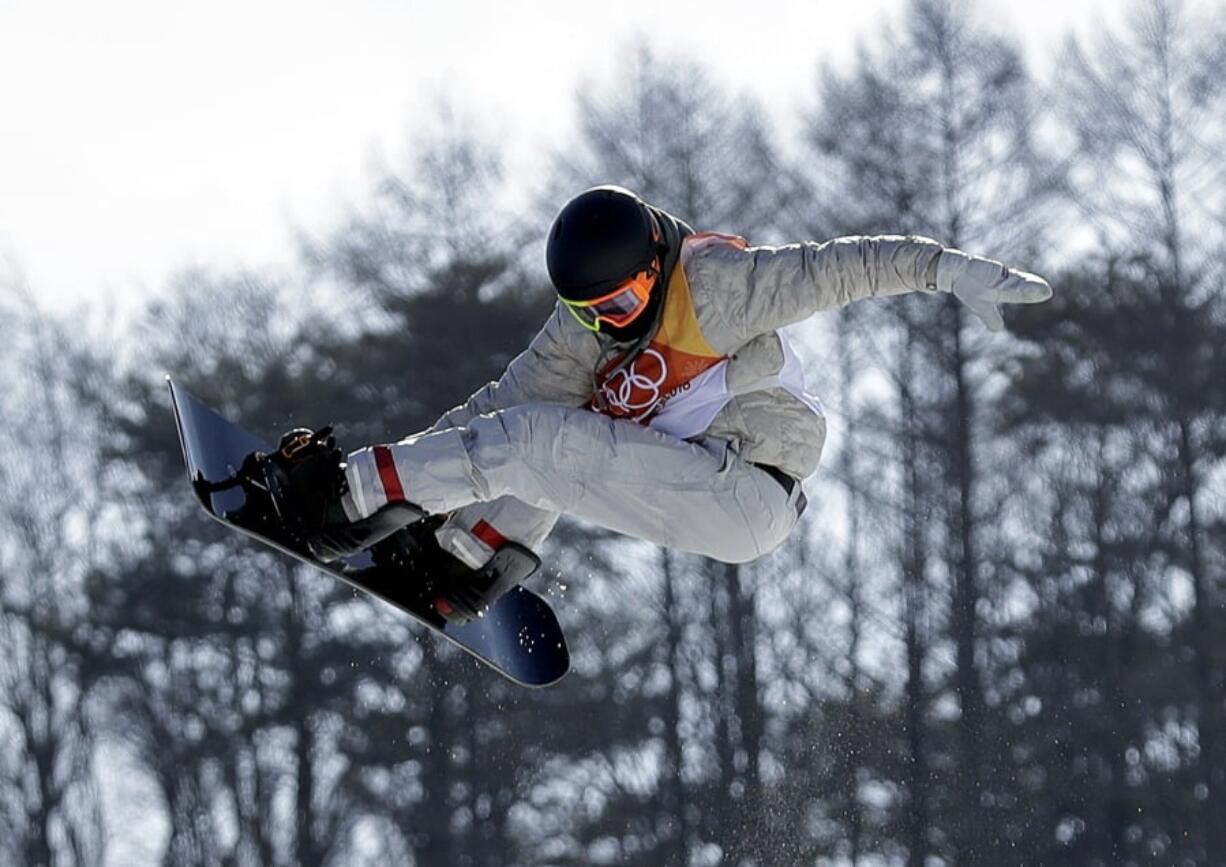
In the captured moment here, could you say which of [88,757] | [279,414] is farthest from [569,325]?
[88,757]

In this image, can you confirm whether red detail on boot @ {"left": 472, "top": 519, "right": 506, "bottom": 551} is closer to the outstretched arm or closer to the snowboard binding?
the snowboard binding

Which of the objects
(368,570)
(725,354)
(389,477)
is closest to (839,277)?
(725,354)

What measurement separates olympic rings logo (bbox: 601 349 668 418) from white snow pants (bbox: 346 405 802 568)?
10 centimetres

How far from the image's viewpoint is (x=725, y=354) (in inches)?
287

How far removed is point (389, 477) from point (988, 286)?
1.81 meters

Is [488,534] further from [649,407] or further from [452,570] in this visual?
[649,407]

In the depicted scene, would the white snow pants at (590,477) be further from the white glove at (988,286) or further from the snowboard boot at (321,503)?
the white glove at (988,286)

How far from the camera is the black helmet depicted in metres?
7.03

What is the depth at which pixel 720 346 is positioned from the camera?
23.8 feet

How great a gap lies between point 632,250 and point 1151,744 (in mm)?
13946

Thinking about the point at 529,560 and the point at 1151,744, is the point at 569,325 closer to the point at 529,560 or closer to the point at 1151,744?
the point at 529,560

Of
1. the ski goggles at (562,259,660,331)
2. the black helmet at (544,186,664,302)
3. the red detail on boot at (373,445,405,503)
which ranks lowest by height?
the red detail on boot at (373,445,405,503)

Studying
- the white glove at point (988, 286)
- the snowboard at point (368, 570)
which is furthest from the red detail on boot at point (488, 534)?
the white glove at point (988, 286)

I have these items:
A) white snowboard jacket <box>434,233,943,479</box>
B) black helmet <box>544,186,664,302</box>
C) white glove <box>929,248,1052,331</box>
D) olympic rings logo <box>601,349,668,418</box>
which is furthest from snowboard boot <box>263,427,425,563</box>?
white glove <box>929,248,1052,331</box>
